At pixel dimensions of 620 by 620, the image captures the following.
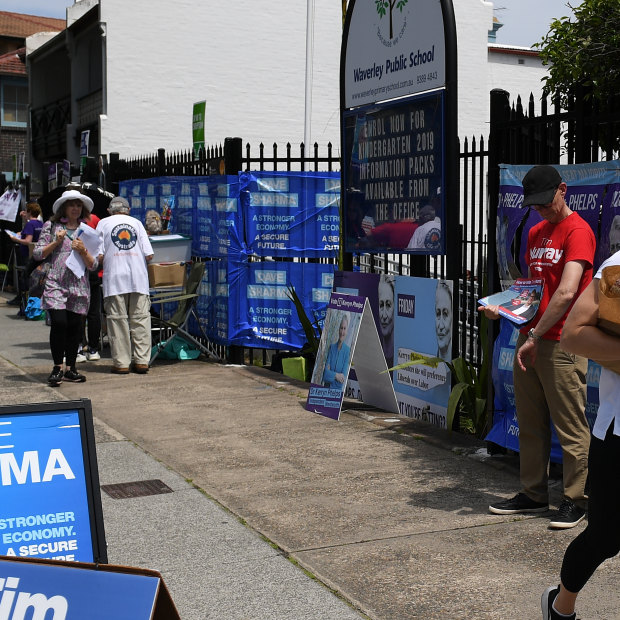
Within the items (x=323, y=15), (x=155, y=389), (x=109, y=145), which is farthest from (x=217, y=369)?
(x=323, y=15)

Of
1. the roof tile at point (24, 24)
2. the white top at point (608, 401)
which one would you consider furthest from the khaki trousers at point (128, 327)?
the roof tile at point (24, 24)

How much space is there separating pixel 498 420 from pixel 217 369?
5222mm

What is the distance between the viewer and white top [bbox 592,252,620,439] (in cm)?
339

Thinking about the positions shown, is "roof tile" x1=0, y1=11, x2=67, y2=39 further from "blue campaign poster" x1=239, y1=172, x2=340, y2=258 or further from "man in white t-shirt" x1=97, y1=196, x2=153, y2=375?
"man in white t-shirt" x1=97, y1=196, x2=153, y2=375

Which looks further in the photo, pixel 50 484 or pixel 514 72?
pixel 514 72

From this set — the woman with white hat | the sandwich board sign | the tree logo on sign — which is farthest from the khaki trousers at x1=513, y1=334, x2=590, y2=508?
the woman with white hat

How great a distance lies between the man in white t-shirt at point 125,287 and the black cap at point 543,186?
6.49 metres

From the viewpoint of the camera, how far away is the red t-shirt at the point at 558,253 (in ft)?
16.8

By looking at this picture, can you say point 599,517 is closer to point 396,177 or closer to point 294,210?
point 396,177

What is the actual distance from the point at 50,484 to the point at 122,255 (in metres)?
7.37

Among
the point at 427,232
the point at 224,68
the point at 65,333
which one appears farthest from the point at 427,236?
the point at 224,68

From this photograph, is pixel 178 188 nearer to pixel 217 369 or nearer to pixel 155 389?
Answer: pixel 217 369

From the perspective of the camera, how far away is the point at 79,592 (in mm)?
2752

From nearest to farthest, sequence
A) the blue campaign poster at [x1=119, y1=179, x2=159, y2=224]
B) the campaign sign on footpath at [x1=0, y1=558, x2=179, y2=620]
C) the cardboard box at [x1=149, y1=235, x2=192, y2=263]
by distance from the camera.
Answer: the campaign sign on footpath at [x1=0, y1=558, x2=179, y2=620]
the cardboard box at [x1=149, y1=235, x2=192, y2=263]
the blue campaign poster at [x1=119, y1=179, x2=159, y2=224]
